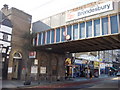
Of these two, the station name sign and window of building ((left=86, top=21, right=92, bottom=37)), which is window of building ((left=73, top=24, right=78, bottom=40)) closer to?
the station name sign

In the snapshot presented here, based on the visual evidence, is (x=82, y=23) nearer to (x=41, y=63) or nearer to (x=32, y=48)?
(x=32, y=48)

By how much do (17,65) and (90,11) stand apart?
13.7 m

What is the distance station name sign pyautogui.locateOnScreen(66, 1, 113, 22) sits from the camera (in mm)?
14758

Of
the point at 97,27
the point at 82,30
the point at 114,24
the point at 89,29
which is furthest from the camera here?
the point at 82,30

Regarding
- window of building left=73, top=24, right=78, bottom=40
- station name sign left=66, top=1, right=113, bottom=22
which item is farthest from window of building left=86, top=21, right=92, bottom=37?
window of building left=73, top=24, right=78, bottom=40

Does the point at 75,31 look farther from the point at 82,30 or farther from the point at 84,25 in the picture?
the point at 84,25

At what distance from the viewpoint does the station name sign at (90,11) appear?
14.8 m

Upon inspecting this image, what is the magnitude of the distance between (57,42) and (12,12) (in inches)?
345

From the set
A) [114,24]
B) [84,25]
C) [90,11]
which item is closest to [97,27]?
[84,25]

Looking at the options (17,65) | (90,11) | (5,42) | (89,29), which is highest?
(90,11)

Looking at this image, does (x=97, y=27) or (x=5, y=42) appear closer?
(x=97, y=27)

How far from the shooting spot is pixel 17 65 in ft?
74.3

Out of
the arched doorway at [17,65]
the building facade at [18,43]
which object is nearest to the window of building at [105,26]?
the building facade at [18,43]

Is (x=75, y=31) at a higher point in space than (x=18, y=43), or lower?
higher
